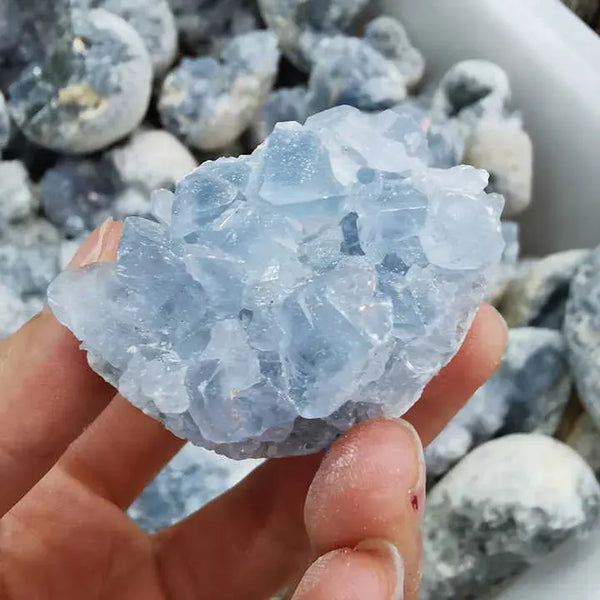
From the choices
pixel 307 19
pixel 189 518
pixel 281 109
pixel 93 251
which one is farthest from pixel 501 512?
pixel 307 19

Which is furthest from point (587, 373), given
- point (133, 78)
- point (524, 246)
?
point (133, 78)

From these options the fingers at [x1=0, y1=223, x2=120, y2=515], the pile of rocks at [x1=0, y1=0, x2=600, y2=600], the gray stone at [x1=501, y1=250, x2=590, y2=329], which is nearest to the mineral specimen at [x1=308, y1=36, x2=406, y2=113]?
the pile of rocks at [x1=0, y1=0, x2=600, y2=600]

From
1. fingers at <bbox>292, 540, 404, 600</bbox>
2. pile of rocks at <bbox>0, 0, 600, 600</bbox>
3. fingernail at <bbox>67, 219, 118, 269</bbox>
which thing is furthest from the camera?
pile of rocks at <bbox>0, 0, 600, 600</bbox>

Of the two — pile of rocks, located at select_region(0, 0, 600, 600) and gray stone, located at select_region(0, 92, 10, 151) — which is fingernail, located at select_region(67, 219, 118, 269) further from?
gray stone, located at select_region(0, 92, 10, 151)

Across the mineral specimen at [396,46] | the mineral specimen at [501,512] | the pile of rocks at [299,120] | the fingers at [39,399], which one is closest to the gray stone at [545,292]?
the pile of rocks at [299,120]

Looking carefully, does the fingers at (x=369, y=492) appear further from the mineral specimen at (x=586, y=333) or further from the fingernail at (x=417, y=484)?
the mineral specimen at (x=586, y=333)

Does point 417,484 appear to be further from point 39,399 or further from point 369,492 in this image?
point 39,399
